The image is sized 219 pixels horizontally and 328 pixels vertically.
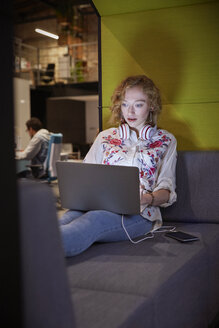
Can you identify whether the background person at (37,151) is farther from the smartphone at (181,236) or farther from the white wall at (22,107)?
the smartphone at (181,236)

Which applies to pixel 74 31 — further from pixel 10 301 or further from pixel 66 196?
pixel 10 301

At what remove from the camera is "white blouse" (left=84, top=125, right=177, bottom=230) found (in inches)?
84.8

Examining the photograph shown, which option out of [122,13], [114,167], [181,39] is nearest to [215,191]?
[114,167]

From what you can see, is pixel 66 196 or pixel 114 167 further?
pixel 66 196

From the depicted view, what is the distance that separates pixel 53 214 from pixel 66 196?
3.56 feet

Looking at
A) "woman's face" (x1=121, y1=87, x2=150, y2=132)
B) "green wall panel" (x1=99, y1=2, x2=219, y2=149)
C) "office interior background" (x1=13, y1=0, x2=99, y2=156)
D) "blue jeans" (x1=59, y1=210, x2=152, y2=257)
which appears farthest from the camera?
"office interior background" (x1=13, y1=0, x2=99, y2=156)

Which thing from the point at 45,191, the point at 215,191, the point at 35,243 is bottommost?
the point at 215,191

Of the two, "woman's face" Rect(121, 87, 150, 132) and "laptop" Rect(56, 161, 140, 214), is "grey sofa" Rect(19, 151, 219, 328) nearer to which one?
"laptop" Rect(56, 161, 140, 214)

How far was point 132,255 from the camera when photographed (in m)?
1.70

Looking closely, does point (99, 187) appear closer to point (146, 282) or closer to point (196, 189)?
point (146, 282)

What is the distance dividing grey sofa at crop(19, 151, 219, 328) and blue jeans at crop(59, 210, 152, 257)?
0.04 metres

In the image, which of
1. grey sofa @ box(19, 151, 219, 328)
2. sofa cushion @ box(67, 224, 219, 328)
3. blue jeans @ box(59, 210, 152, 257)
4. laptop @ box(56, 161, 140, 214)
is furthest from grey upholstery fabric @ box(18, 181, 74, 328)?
laptop @ box(56, 161, 140, 214)

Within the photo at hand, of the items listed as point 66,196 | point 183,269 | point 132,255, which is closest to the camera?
point 183,269

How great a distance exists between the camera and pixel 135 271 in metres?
1.50
